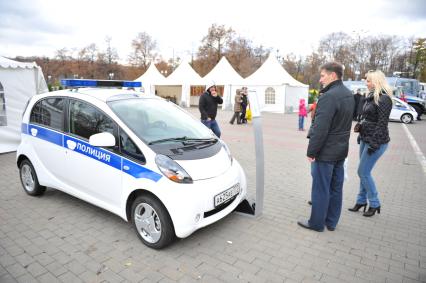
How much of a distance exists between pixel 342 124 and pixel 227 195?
1.55m

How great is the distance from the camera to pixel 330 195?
403 centimetres

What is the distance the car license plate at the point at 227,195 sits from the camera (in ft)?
11.7

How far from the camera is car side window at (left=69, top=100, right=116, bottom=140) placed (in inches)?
152

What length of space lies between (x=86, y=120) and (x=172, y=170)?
1.49 meters

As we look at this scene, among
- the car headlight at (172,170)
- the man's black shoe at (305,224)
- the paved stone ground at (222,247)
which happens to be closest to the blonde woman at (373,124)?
the paved stone ground at (222,247)

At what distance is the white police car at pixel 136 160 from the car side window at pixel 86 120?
1cm

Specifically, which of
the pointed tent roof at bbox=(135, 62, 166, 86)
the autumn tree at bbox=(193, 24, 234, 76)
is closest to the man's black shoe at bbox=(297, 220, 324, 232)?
the pointed tent roof at bbox=(135, 62, 166, 86)

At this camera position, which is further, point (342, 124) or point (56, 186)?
point (56, 186)

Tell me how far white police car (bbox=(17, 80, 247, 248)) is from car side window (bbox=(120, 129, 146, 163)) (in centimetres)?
1

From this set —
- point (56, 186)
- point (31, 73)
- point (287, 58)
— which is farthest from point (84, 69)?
point (56, 186)

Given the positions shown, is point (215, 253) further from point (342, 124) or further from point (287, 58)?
point (287, 58)

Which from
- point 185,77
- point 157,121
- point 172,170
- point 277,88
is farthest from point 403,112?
point 172,170

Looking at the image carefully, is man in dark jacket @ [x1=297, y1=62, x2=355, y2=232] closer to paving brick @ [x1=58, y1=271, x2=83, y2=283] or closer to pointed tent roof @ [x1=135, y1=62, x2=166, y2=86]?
paving brick @ [x1=58, y1=271, x2=83, y2=283]

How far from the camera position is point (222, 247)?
362 cm
